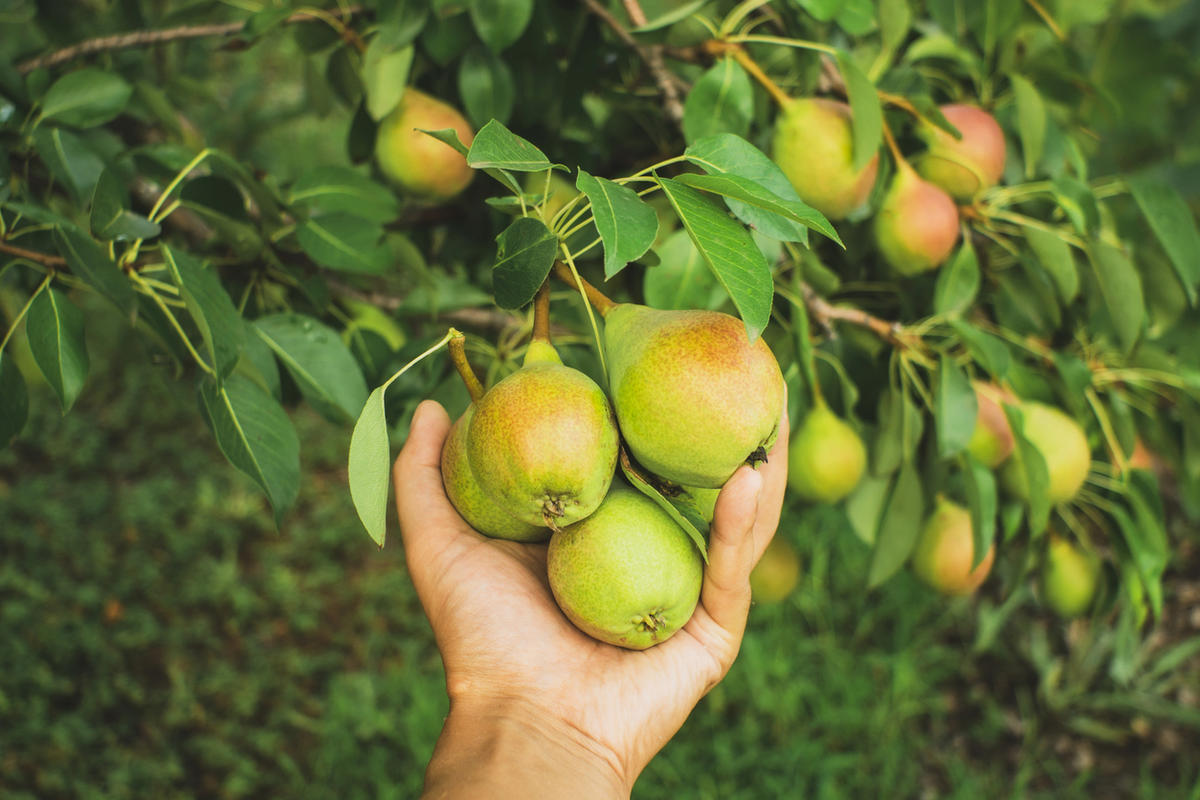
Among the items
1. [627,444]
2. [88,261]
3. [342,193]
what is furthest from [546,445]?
[342,193]

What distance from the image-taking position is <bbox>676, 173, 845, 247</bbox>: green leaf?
0.80 meters

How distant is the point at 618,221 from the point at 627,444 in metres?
0.27

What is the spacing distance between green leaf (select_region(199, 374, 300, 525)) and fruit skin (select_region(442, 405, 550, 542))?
0.19 m

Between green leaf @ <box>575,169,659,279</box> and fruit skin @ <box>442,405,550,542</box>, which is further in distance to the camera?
fruit skin @ <box>442,405,550,542</box>

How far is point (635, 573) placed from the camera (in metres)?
0.93

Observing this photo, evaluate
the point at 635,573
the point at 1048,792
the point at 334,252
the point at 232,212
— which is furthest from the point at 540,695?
the point at 1048,792

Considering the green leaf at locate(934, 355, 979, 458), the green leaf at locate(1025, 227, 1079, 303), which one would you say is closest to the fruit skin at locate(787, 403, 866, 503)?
the green leaf at locate(934, 355, 979, 458)

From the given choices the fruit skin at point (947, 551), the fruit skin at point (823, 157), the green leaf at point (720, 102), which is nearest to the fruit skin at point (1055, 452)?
the fruit skin at point (947, 551)

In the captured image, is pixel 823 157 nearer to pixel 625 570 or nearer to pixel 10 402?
pixel 625 570

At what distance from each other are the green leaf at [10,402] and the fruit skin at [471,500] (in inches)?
22.4

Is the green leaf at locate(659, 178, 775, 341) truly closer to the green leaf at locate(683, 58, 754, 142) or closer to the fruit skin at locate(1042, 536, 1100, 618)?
the green leaf at locate(683, 58, 754, 142)

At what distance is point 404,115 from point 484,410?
831 millimetres

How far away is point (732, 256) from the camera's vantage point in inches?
32.1

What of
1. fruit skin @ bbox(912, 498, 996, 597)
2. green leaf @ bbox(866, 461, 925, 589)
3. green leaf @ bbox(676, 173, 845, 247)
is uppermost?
green leaf @ bbox(676, 173, 845, 247)
